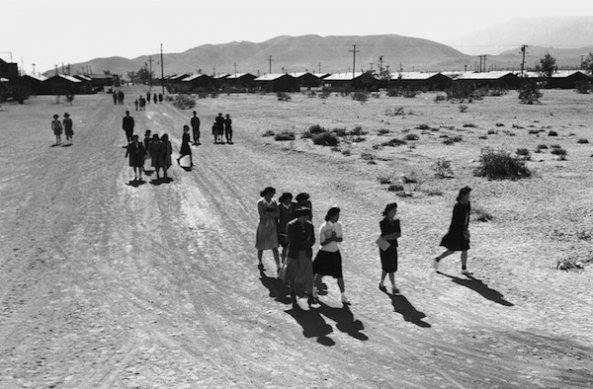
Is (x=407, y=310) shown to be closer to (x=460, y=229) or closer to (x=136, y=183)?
(x=460, y=229)

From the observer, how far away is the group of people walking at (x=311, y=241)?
875cm

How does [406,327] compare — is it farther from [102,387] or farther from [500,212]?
[500,212]

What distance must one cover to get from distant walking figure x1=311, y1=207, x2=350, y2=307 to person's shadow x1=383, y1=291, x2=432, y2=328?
0.92 m

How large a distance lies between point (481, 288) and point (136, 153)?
41.8 feet

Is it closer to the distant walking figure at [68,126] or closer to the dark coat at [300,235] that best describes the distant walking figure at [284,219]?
the dark coat at [300,235]

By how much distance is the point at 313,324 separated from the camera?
8383 mm

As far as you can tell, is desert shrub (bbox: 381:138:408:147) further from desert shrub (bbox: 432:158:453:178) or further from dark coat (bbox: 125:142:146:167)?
dark coat (bbox: 125:142:146:167)

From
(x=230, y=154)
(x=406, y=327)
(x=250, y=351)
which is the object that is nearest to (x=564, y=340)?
(x=406, y=327)

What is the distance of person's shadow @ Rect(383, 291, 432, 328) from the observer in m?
8.48

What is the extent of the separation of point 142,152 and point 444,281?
1207 cm

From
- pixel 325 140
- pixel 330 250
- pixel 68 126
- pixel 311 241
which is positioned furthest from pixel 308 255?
pixel 68 126

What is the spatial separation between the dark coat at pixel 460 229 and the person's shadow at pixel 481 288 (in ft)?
1.84

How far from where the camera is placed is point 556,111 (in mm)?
48656

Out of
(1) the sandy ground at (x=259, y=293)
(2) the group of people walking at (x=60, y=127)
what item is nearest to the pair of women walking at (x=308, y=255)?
(1) the sandy ground at (x=259, y=293)
